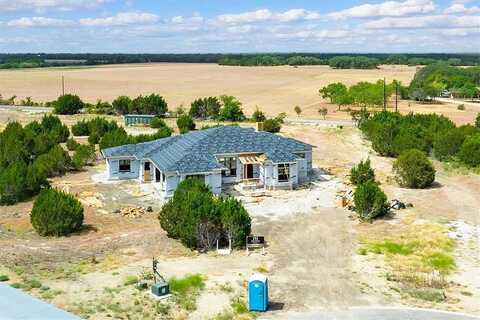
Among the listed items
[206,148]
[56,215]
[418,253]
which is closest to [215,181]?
[206,148]

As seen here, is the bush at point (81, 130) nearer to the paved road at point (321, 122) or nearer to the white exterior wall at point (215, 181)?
the paved road at point (321, 122)

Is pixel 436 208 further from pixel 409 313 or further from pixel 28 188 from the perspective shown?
pixel 28 188

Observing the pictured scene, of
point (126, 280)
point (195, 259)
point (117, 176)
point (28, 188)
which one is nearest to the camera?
point (126, 280)

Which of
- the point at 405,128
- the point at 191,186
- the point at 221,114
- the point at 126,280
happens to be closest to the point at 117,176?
the point at 191,186

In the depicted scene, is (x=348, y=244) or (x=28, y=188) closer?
(x=348, y=244)

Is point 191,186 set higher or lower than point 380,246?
higher

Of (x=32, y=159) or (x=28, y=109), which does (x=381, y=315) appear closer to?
(x=32, y=159)

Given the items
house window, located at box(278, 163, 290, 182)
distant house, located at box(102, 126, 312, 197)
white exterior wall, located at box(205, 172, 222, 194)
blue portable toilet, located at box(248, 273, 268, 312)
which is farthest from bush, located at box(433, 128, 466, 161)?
blue portable toilet, located at box(248, 273, 268, 312)
